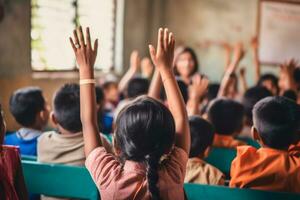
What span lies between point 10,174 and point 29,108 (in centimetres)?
116

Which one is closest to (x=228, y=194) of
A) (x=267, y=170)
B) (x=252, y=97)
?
(x=267, y=170)

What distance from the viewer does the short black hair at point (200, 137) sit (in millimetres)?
2393

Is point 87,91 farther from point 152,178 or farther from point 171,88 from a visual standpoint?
point 152,178

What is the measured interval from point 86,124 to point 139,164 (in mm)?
A: 257

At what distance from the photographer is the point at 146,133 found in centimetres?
156

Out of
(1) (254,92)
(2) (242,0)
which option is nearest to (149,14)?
(2) (242,0)

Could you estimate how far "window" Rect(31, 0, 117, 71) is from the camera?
510 centimetres

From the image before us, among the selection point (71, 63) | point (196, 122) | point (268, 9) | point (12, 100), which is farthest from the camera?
point (268, 9)

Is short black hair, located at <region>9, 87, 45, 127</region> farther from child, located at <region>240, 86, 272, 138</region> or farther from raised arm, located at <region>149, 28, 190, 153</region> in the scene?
child, located at <region>240, 86, 272, 138</region>

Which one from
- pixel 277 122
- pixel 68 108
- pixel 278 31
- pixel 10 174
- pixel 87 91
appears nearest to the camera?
pixel 87 91

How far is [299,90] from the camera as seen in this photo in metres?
4.83

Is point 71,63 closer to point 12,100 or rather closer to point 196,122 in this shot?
point 12,100

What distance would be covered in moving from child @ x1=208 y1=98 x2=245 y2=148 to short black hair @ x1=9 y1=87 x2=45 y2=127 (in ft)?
3.44

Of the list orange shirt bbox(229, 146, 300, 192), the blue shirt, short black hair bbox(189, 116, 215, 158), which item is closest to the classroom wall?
the blue shirt
